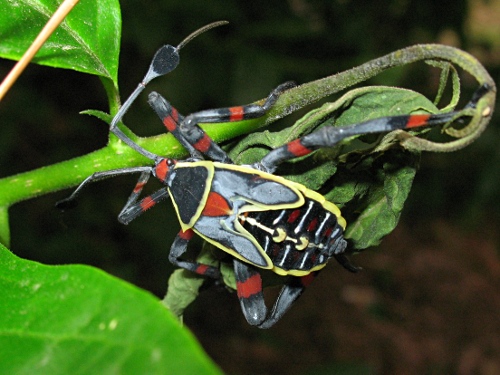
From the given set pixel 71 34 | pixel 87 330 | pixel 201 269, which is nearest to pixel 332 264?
pixel 201 269

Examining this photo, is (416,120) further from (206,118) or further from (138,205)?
(138,205)

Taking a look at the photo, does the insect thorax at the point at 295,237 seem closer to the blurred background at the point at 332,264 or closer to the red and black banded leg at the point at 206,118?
the red and black banded leg at the point at 206,118

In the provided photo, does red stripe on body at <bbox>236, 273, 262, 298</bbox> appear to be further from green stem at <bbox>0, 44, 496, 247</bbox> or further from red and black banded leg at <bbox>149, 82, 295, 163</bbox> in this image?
green stem at <bbox>0, 44, 496, 247</bbox>

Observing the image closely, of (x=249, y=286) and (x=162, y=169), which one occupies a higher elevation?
(x=162, y=169)

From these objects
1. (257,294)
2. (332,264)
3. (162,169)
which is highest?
(162,169)

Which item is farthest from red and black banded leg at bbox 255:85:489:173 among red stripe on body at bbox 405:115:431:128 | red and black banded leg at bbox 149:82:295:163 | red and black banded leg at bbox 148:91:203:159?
red and black banded leg at bbox 148:91:203:159

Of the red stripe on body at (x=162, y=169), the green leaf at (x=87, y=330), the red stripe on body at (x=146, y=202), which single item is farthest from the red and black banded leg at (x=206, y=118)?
the green leaf at (x=87, y=330)

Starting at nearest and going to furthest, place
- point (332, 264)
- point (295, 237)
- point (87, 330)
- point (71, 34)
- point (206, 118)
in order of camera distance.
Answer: point (87, 330)
point (71, 34)
point (206, 118)
point (295, 237)
point (332, 264)

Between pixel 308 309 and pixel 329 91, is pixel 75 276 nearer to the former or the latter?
pixel 329 91
